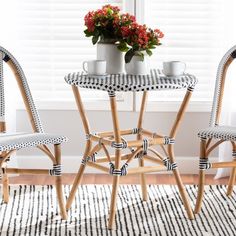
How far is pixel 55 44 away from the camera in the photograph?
166 inches

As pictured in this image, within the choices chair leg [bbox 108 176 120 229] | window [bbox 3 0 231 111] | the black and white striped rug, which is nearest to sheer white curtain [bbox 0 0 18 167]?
window [bbox 3 0 231 111]

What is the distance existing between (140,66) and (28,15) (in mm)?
1153

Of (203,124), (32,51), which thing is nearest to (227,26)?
(203,124)

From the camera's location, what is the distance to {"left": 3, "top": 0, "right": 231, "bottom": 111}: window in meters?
4.17

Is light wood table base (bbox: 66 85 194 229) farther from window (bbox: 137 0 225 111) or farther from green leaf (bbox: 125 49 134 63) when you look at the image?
window (bbox: 137 0 225 111)

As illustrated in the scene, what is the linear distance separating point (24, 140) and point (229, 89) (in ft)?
5.00

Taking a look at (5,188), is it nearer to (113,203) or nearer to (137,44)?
(113,203)

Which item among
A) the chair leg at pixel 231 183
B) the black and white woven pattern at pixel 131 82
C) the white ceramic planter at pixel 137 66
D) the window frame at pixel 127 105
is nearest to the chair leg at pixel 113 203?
the black and white woven pattern at pixel 131 82

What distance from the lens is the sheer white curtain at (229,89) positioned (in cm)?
411

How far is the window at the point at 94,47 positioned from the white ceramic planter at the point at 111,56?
0.86 metres

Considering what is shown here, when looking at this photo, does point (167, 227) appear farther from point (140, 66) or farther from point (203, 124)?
point (203, 124)

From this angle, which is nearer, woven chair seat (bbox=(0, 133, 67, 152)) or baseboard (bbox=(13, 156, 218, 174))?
woven chair seat (bbox=(0, 133, 67, 152))

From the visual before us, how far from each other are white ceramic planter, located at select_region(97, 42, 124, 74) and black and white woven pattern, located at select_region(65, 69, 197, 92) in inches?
2.4

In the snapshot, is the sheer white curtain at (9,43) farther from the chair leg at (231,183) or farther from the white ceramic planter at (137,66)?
the chair leg at (231,183)
